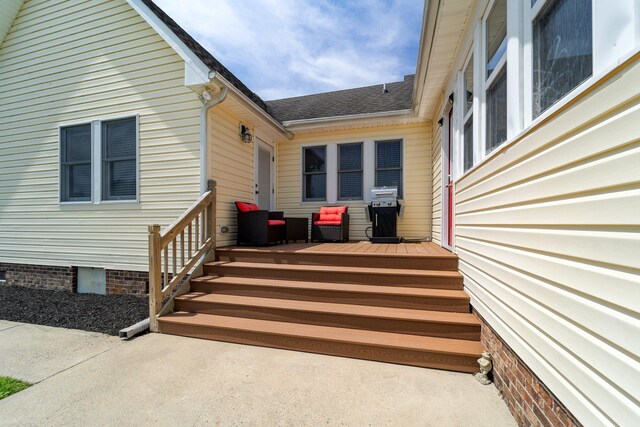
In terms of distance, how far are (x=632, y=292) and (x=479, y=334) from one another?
1944mm

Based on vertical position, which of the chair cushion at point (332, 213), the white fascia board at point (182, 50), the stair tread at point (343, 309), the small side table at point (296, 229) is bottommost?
the stair tread at point (343, 309)

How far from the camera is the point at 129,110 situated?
5094 millimetres

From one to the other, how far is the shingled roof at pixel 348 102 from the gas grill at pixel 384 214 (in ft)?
6.01

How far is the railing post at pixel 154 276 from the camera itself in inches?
141

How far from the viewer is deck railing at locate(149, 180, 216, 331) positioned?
11.8 ft

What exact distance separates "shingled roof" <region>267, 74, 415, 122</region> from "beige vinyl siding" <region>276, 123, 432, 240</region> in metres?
0.48

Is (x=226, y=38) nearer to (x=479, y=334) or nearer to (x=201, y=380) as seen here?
(x=201, y=380)

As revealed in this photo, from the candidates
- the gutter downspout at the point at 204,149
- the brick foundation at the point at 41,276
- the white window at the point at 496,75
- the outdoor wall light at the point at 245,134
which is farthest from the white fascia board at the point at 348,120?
the brick foundation at the point at 41,276

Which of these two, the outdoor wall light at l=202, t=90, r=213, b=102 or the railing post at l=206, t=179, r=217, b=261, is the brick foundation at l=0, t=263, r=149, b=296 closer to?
the railing post at l=206, t=179, r=217, b=261

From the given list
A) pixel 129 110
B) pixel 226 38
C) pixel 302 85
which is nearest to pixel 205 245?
pixel 129 110

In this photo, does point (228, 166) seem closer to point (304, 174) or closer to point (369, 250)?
point (304, 174)

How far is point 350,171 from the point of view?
21.9ft

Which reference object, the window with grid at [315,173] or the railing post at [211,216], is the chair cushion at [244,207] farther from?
the window with grid at [315,173]

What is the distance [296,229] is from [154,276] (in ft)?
9.79
